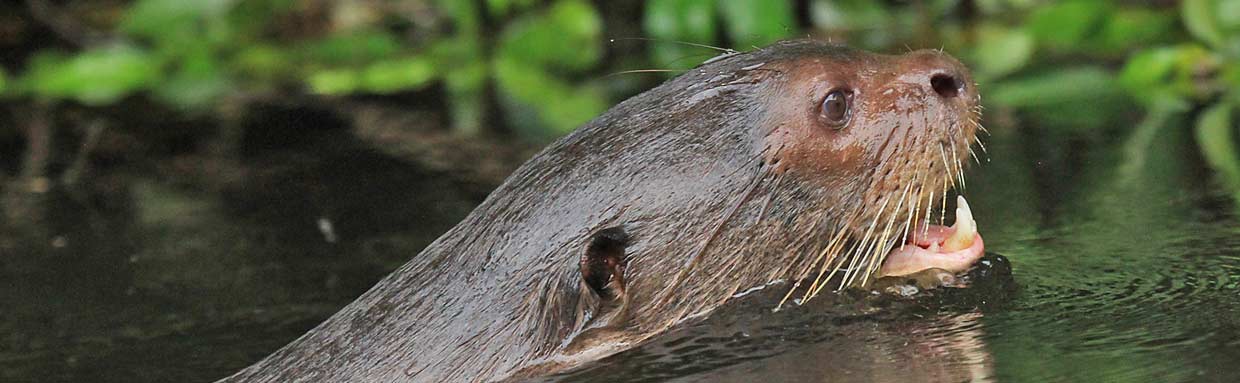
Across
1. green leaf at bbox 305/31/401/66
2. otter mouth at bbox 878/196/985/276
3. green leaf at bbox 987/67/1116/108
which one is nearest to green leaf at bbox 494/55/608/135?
green leaf at bbox 305/31/401/66

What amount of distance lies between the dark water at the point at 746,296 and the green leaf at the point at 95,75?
8.63 feet

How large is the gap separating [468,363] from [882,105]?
103cm

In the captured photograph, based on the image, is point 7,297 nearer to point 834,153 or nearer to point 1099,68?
point 834,153

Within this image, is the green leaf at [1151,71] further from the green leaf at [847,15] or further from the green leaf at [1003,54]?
the green leaf at [847,15]

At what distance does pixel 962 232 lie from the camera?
4.04 meters

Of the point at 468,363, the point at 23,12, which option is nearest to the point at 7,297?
the point at 468,363

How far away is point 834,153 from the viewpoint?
3869mm

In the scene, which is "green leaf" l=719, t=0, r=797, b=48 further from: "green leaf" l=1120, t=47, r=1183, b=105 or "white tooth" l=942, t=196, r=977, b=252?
"white tooth" l=942, t=196, r=977, b=252

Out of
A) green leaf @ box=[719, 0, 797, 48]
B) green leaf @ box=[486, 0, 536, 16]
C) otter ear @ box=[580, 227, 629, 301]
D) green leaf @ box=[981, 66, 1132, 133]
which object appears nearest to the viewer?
otter ear @ box=[580, 227, 629, 301]

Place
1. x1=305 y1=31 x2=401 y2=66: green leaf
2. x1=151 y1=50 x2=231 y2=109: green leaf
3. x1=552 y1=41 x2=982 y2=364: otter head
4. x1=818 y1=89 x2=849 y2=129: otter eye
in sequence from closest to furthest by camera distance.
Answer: x1=552 y1=41 x2=982 y2=364: otter head
x1=818 y1=89 x2=849 y2=129: otter eye
x1=151 y1=50 x2=231 y2=109: green leaf
x1=305 y1=31 x2=401 y2=66: green leaf

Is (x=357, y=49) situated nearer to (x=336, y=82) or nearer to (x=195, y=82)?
(x=336, y=82)

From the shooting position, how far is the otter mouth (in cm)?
405

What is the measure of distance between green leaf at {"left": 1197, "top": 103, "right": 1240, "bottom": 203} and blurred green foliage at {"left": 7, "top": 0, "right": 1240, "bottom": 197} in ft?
0.07

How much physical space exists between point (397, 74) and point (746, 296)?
5.77 metres
